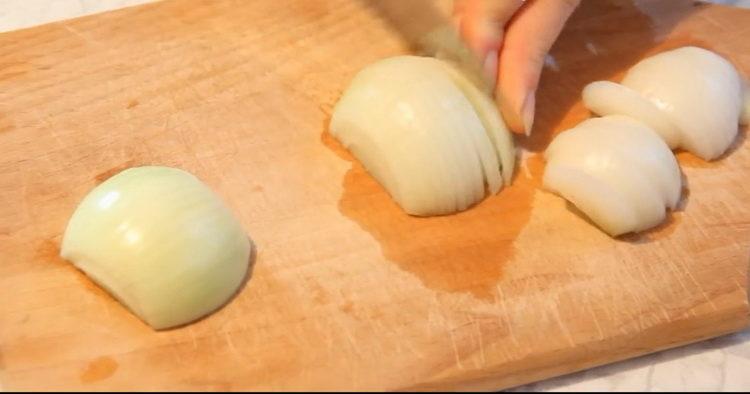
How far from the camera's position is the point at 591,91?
5.10ft

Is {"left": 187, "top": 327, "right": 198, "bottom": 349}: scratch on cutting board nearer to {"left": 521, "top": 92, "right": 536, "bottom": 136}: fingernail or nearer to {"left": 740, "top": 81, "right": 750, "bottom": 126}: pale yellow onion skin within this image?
{"left": 521, "top": 92, "right": 536, "bottom": 136}: fingernail

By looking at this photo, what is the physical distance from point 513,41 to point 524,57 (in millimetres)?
33

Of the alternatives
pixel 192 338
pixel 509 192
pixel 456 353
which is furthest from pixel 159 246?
pixel 509 192

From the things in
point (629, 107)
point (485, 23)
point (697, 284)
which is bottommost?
point (697, 284)

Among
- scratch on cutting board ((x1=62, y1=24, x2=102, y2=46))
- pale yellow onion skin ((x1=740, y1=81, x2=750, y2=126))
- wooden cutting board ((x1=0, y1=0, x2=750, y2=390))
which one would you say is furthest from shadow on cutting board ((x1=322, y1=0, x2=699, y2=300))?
scratch on cutting board ((x1=62, y1=24, x2=102, y2=46))

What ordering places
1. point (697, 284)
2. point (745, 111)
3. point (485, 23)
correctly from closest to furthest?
point (697, 284)
point (485, 23)
point (745, 111)

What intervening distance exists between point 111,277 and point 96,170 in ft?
0.93

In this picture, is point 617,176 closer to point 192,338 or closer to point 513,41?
point 513,41

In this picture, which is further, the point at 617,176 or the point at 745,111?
the point at 745,111

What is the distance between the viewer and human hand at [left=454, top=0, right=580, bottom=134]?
1451 mm

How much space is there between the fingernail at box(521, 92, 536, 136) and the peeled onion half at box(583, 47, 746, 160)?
0.14 m

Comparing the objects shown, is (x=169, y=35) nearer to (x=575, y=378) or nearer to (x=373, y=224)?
(x=373, y=224)

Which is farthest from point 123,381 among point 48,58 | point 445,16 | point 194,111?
point 445,16

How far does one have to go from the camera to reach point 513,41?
1483 millimetres
